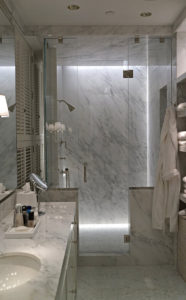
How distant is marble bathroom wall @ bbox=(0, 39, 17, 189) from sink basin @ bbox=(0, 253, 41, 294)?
77 cm

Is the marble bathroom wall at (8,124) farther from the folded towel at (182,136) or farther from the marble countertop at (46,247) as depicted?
→ the folded towel at (182,136)

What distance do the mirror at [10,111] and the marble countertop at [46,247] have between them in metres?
0.34

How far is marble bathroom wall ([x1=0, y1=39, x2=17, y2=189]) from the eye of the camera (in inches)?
91.9

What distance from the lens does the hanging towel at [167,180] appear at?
3.27 meters

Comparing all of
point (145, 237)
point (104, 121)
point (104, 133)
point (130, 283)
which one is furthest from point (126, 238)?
point (104, 121)

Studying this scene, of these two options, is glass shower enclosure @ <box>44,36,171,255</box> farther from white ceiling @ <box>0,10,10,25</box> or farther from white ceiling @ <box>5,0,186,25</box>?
white ceiling @ <box>0,10,10,25</box>

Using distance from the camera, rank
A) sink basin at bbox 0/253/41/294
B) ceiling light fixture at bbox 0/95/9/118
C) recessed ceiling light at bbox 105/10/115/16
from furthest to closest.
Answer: recessed ceiling light at bbox 105/10/115/16, ceiling light fixture at bbox 0/95/9/118, sink basin at bbox 0/253/41/294

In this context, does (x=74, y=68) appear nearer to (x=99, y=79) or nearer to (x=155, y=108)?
(x=99, y=79)

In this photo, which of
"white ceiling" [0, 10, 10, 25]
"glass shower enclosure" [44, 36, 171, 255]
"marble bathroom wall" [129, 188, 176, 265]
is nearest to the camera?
"white ceiling" [0, 10, 10, 25]

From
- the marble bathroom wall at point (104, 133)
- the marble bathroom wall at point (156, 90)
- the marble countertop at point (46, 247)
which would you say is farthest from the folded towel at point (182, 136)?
the marble countertop at point (46, 247)

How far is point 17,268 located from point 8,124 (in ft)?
4.09

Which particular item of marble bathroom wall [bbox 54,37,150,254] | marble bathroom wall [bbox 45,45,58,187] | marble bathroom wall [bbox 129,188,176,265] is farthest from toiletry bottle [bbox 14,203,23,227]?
marble bathroom wall [bbox 129,188,176,265]

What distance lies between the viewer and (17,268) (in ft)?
5.24

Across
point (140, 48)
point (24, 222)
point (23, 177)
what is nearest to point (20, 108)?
point (23, 177)
